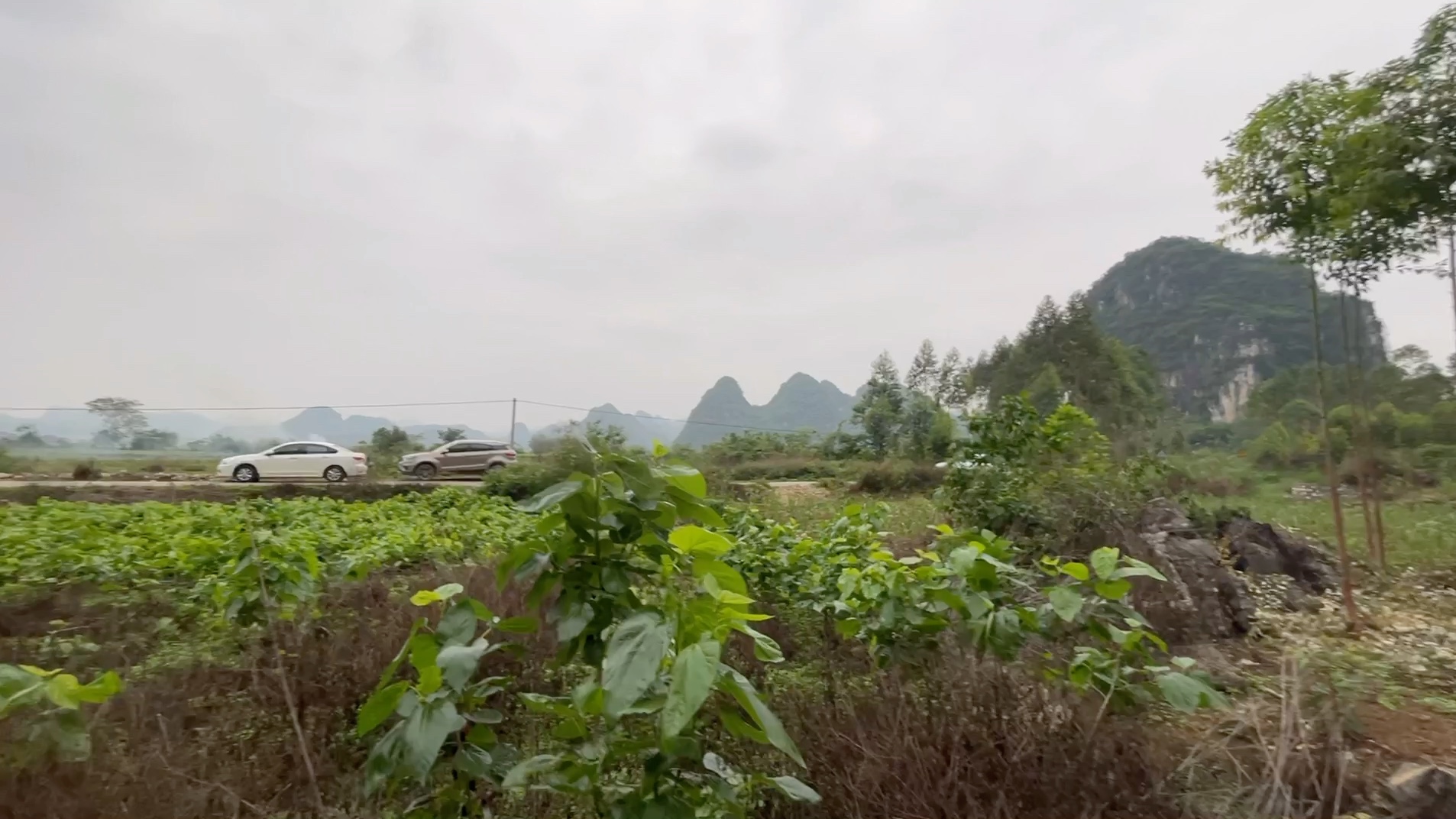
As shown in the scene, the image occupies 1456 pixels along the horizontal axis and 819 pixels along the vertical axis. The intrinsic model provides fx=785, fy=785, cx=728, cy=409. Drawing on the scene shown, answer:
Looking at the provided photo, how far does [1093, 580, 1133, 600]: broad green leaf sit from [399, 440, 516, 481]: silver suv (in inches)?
380

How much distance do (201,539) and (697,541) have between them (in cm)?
351

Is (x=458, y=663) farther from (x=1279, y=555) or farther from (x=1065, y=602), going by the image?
(x=1279, y=555)

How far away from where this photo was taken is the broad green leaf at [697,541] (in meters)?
1.02

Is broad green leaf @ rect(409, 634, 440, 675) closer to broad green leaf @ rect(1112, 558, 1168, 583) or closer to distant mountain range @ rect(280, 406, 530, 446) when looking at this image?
broad green leaf @ rect(1112, 558, 1168, 583)

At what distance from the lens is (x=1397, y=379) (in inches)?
207

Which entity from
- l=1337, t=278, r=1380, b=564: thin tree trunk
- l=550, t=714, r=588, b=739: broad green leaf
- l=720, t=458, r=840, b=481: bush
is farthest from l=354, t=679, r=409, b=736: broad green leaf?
l=720, t=458, r=840, b=481: bush

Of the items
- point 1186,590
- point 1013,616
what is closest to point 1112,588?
point 1013,616

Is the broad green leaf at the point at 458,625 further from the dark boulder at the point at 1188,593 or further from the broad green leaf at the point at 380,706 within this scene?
the dark boulder at the point at 1188,593

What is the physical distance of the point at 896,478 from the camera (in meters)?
11.1

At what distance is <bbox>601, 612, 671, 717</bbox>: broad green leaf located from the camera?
857 mm

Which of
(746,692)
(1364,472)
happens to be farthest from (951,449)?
(746,692)

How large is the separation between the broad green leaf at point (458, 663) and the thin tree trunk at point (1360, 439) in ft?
19.1

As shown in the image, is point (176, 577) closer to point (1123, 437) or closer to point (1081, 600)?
point (1081, 600)

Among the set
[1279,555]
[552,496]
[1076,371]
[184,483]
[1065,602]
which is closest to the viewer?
[552,496]
